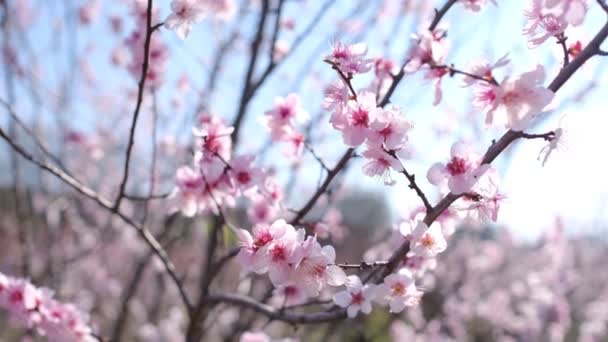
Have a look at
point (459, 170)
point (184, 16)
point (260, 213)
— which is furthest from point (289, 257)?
point (260, 213)

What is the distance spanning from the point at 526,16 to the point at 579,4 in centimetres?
22

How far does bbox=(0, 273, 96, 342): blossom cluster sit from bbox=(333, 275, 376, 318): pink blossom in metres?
Result: 0.94

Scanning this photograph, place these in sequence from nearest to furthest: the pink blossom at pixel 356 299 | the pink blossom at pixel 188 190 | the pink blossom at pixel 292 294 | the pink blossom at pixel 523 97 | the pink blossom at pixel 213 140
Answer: the pink blossom at pixel 523 97 → the pink blossom at pixel 356 299 → the pink blossom at pixel 213 140 → the pink blossom at pixel 188 190 → the pink blossom at pixel 292 294

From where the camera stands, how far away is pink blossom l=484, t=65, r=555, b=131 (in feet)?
3.74

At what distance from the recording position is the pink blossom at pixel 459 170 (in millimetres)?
1251

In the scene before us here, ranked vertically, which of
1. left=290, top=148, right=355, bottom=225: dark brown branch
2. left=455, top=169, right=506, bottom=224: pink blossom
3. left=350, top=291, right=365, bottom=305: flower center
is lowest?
left=350, top=291, right=365, bottom=305: flower center

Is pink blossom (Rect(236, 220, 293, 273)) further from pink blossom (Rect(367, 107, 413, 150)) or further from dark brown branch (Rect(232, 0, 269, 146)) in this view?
dark brown branch (Rect(232, 0, 269, 146))

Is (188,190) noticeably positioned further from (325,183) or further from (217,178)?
(325,183)

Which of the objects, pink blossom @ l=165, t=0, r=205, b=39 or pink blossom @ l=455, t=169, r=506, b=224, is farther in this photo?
pink blossom @ l=165, t=0, r=205, b=39

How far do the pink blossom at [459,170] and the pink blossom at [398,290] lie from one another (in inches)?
10.7

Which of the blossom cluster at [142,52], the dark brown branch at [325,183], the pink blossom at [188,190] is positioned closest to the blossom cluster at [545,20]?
the dark brown branch at [325,183]

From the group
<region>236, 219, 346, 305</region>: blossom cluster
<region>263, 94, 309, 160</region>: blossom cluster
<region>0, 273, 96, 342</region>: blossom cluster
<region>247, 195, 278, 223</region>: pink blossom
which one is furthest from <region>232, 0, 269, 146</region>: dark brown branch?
<region>236, 219, 346, 305</region>: blossom cluster

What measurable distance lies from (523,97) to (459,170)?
0.73 ft

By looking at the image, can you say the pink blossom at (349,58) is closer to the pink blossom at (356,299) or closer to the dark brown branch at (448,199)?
the dark brown branch at (448,199)
